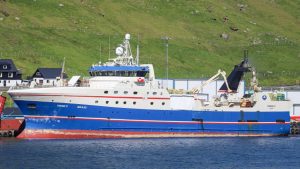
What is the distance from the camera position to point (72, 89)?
106188mm

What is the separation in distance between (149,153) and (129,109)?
43.1 feet

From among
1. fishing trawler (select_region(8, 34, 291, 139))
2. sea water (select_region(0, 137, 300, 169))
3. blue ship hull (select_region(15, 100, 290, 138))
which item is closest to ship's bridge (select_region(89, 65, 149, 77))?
fishing trawler (select_region(8, 34, 291, 139))

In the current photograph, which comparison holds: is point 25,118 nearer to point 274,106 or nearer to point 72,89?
point 72,89

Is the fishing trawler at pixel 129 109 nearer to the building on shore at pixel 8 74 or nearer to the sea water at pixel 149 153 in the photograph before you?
the sea water at pixel 149 153

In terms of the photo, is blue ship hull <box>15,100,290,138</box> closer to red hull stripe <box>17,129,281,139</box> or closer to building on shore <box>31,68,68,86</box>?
red hull stripe <box>17,129,281,139</box>

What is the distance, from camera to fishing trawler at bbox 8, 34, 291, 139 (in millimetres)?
106250

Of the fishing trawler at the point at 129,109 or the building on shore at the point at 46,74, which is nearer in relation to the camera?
the fishing trawler at the point at 129,109

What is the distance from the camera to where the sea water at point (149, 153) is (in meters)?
88.5

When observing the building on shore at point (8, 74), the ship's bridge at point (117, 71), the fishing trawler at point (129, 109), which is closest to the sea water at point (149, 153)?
the fishing trawler at point (129, 109)

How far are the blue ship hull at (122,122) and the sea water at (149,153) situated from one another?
183 centimetres

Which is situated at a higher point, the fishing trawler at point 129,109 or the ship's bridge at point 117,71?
the ship's bridge at point 117,71

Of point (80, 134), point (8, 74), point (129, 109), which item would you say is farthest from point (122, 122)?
point (8, 74)

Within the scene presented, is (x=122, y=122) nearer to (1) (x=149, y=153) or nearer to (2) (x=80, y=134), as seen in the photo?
(2) (x=80, y=134)

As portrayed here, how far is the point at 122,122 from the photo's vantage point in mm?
108125
